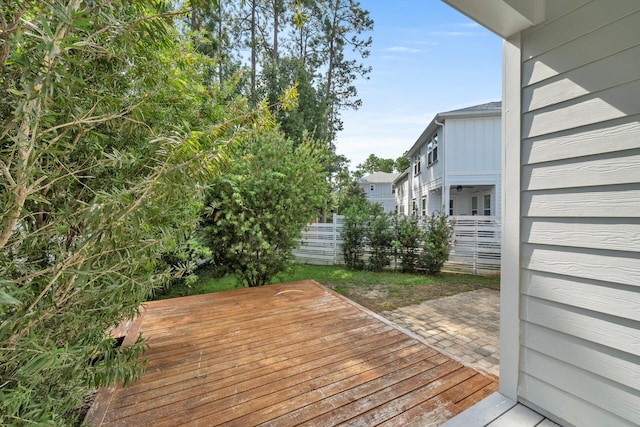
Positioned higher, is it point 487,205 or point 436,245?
point 487,205

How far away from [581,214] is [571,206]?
57 millimetres

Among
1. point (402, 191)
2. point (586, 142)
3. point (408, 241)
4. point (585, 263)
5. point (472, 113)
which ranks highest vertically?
point (472, 113)

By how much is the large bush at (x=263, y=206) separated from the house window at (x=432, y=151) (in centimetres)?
652

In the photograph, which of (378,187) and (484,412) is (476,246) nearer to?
(484,412)

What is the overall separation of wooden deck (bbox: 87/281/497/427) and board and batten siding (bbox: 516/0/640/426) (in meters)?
0.55

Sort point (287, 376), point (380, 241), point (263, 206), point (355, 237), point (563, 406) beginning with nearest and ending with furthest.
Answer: point (563, 406) < point (287, 376) < point (263, 206) < point (380, 241) < point (355, 237)

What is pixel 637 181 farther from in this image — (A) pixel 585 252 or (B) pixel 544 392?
(B) pixel 544 392

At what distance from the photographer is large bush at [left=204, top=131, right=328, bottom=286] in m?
4.13

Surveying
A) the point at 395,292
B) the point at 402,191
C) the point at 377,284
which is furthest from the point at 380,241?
the point at 402,191

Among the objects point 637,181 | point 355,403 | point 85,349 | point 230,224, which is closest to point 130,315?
point 85,349

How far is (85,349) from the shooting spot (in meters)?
0.98

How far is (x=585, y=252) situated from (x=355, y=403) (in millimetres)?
1506

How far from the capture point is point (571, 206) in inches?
55.1

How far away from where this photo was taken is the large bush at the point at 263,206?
13.6ft
